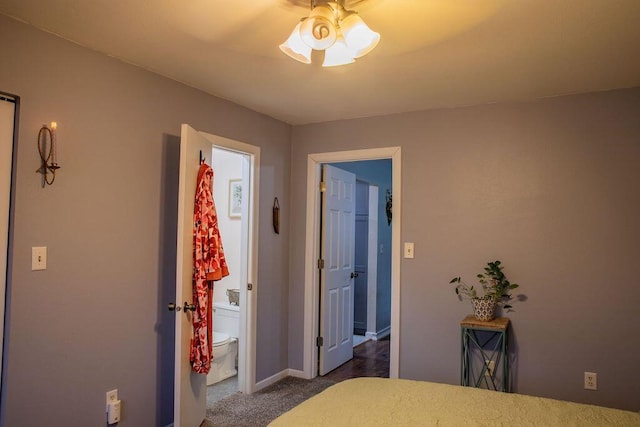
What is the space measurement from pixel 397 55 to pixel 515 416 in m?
1.84

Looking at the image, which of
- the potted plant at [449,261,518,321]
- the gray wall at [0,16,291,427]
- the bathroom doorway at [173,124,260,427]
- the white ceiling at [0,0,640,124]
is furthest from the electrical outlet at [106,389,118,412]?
the potted plant at [449,261,518,321]

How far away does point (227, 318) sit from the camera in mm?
4164

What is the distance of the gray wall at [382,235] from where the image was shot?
553 cm

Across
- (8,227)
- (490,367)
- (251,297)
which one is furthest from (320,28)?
(490,367)

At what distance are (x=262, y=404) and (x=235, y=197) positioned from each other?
6.82ft

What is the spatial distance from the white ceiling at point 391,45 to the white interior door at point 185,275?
0.55 metres

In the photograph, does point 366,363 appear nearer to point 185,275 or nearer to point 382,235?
point 382,235

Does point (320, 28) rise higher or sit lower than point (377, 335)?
higher

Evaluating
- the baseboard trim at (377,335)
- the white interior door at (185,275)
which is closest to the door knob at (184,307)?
the white interior door at (185,275)

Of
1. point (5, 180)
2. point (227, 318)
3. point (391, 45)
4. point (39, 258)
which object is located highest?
point (391, 45)

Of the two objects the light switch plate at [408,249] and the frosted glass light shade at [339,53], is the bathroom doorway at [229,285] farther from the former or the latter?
the frosted glass light shade at [339,53]

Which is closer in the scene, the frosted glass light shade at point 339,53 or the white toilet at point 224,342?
the frosted glass light shade at point 339,53

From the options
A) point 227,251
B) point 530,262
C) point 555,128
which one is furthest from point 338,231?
point 555,128

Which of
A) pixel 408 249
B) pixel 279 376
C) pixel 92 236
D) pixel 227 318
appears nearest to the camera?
pixel 92 236
